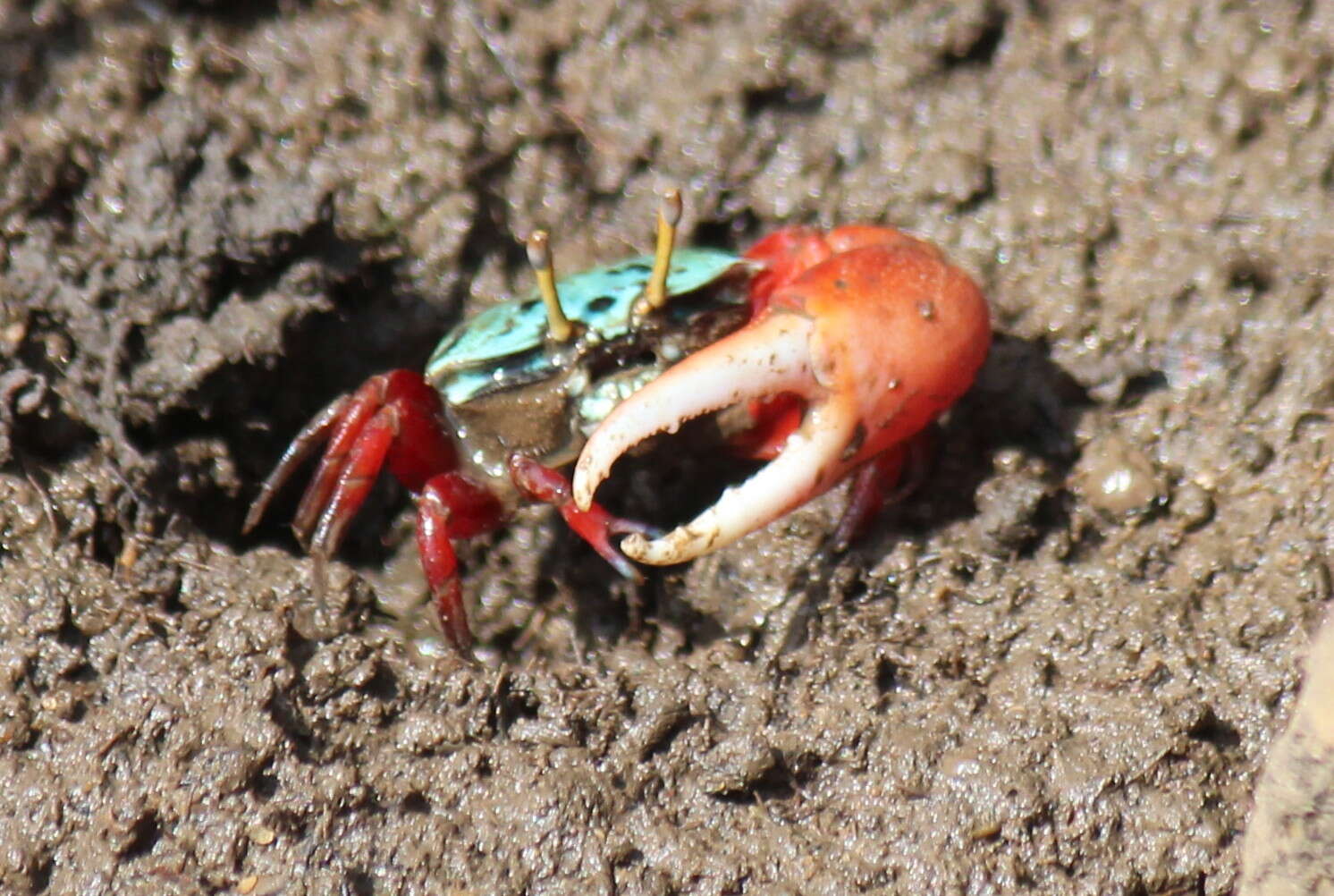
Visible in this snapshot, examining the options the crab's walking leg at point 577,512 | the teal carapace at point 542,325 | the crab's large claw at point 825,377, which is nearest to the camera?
the crab's large claw at point 825,377

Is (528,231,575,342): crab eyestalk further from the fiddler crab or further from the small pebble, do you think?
the small pebble

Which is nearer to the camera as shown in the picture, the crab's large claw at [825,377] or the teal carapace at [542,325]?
the crab's large claw at [825,377]

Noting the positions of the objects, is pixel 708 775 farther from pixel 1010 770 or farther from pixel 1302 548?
pixel 1302 548

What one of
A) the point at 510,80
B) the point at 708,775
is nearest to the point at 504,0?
the point at 510,80

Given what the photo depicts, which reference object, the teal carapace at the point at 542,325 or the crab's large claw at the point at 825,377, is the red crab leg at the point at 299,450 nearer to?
the teal carapace at the point at 542,325

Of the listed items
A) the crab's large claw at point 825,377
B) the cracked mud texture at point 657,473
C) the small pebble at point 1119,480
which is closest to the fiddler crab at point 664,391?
the crab's large claw at point 825,377
